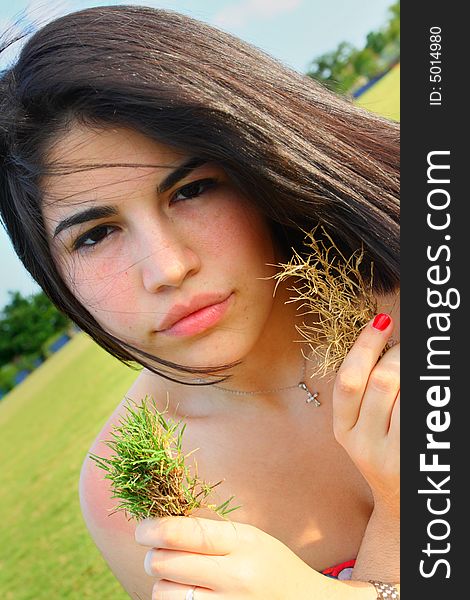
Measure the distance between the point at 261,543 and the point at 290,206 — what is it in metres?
0.95

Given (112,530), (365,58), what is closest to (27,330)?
(365,58)

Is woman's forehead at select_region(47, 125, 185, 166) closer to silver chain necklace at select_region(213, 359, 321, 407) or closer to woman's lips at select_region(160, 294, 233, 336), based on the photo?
woman's lips at select_region(160, 294, 233, 336)

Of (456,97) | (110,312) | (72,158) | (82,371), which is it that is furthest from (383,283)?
(82,371)

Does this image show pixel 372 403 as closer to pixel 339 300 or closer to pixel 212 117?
pixel 339 300

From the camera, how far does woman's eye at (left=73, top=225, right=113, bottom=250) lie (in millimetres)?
2240

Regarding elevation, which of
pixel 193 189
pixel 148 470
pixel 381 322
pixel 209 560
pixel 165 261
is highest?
pixel 193 189

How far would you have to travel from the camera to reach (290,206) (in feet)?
7.25

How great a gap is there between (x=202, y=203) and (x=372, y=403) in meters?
0.76

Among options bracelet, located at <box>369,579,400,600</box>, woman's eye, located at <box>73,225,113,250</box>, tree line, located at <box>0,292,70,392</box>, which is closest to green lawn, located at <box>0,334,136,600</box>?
bracelet, located at <box>369,579,400,600</box>

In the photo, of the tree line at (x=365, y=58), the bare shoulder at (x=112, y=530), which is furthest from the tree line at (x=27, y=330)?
the bare shoulder at (x=112, y=530)

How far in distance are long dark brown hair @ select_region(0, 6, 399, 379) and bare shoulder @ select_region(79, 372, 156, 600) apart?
760mm

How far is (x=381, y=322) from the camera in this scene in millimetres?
2014

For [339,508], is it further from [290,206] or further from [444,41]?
[444,41]

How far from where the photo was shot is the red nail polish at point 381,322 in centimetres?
201
